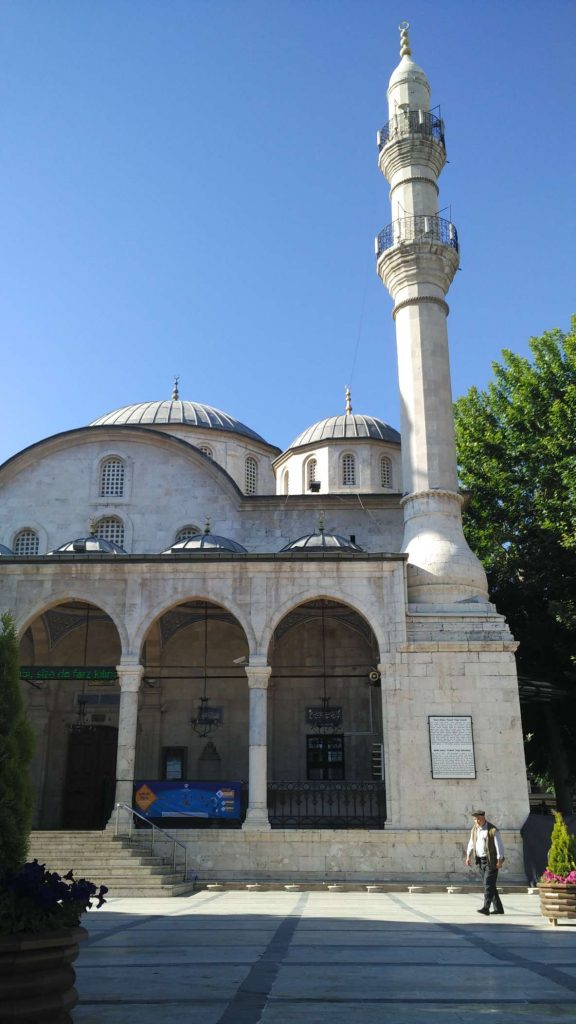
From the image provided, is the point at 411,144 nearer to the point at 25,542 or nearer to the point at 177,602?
the point at 177,602

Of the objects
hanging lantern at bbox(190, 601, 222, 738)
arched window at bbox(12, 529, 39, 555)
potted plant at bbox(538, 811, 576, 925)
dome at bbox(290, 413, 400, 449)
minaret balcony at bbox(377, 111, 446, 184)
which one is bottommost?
potted plant at bbox(538, 811, 576, 925)

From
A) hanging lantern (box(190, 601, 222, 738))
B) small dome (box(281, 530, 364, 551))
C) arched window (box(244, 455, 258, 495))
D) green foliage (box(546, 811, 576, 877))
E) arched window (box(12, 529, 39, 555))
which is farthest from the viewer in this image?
arched window (box(244, 455, 258, 495))

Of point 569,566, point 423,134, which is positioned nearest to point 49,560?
point 569,566

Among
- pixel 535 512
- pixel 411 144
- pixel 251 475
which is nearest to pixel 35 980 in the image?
pixel 535 512

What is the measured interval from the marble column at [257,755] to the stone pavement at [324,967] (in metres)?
4.75

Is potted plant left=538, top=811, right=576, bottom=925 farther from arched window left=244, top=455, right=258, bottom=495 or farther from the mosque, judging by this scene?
arched window left=244, top=455, right=258, bottom=495

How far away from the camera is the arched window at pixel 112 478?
72.8ft

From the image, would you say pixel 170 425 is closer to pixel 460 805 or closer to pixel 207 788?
pixel 207 788

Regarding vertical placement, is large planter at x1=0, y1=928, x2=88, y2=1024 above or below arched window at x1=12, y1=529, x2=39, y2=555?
below

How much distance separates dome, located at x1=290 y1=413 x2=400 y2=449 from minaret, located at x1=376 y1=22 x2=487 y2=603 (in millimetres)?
6593

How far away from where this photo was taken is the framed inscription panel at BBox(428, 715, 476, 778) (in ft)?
51.9

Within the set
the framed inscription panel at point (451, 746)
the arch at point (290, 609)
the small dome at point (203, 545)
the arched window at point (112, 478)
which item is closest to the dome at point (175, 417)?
the arched window at point (112, 478)

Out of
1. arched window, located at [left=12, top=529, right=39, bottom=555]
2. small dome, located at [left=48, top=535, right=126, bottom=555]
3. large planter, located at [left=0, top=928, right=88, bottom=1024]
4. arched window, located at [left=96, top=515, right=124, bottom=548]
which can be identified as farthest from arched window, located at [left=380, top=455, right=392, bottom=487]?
large planter, located at [left=0, top=928, right=88, bottom=1024]

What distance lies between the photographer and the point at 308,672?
20734 millimetres
